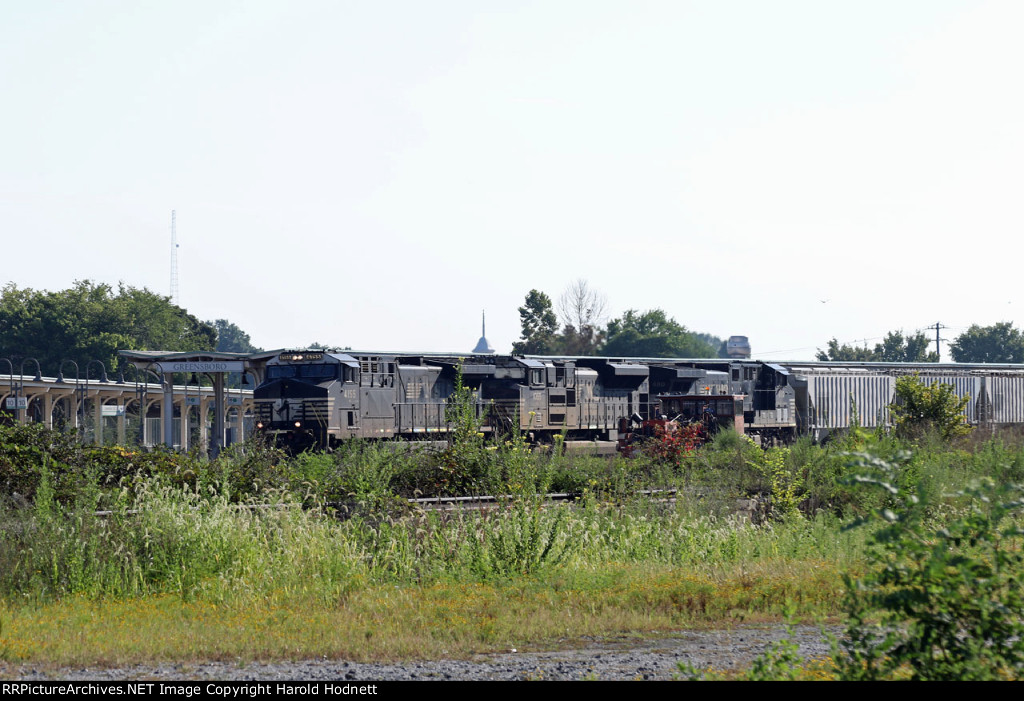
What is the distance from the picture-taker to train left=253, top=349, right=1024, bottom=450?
28906 mm

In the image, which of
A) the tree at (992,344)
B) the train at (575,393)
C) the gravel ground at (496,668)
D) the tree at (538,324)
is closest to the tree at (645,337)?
the tree at (538,324)

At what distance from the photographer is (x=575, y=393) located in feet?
113

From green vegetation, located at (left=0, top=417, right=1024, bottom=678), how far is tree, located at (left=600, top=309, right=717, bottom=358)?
87636 mm

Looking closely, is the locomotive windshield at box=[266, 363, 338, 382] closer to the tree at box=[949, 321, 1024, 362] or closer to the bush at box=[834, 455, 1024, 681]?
the bush at box=[834, 455, 1024, 681]

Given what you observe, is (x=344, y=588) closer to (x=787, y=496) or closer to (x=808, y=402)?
(x=787, y=496)

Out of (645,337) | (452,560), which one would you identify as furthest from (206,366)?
(645,337)

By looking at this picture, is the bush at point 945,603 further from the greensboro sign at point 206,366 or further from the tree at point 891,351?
the tree at point 891,351

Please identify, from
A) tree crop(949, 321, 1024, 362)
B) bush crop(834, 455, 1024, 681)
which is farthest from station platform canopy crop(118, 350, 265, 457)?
tree crop(949, 321, 1024, 362)

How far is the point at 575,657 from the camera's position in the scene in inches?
313

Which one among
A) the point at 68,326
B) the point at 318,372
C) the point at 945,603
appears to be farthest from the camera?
the point at 68,326

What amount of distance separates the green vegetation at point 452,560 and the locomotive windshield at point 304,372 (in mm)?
12983

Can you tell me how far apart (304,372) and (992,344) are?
104422mm

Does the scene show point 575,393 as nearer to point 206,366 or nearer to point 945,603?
point 206,366

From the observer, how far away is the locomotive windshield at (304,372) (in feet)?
94.6
